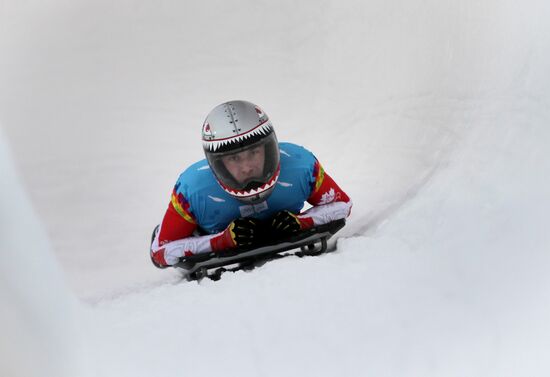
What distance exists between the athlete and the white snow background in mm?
238

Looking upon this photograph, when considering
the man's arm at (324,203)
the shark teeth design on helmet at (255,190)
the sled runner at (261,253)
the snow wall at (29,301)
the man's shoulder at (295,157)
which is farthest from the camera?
the man's shoulder at (295,157)

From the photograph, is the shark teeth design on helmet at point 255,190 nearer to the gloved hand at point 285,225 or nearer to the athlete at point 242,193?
the athlete at point 242,193

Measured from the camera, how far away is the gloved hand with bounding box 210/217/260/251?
2836 mm

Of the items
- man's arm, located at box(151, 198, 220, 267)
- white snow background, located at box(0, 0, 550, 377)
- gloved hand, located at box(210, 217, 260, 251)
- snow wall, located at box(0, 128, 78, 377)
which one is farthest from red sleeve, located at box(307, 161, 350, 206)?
snow wall, located at box(0, 128, 78, 377)

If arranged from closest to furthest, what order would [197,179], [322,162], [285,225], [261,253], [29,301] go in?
[29,301] < [261,253] < [285,225] < [197,179] < [322,162]

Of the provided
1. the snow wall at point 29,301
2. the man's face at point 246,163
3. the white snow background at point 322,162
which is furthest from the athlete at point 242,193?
the snow wall at point 29,301

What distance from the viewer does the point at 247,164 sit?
2.84 m

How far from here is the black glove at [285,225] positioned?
9.44ft

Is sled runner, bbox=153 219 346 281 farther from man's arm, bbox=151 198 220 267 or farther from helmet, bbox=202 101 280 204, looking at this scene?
helmet, bbox=202 101 280 204

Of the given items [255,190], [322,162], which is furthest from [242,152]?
[322,162]

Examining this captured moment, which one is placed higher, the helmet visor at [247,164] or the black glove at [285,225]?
the helmet visor at [247,164]

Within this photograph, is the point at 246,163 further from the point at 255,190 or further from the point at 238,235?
the point at 238,235

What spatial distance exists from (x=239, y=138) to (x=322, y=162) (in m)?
1.87

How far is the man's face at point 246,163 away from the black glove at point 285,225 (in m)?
0.22
